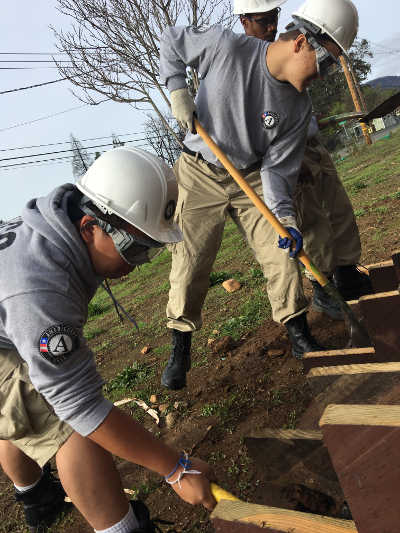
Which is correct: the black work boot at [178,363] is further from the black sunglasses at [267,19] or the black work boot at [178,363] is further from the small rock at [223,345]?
the black sunglasses at [267,19]

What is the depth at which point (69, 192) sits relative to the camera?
6.28ft

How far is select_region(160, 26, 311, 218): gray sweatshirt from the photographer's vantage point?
2.86 m

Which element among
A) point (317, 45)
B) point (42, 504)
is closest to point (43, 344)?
point (42, 504)

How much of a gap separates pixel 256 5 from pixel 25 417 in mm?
Result: 3227

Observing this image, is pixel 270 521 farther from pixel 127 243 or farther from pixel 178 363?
pixel 178 363

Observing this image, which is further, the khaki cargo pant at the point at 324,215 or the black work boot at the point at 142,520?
the khaki cargo pant at the point at 324,215

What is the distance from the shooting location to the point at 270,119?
2.93 m

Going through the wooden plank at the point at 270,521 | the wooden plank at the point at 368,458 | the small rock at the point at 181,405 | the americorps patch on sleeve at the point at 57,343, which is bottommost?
the small rock at the point at 181,405

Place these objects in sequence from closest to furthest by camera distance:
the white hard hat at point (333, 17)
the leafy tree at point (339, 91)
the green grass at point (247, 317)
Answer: the white hard hat at point (333, 17) < the green grass at point (247, 317) < the leafy tree at point (339, 91)

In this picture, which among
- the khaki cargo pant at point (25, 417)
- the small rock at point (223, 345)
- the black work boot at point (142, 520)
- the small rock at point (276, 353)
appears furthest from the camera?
the small rock at point (223, 345)

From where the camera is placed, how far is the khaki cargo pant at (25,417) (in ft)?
6.37

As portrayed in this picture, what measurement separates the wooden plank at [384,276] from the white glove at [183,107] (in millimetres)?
1503

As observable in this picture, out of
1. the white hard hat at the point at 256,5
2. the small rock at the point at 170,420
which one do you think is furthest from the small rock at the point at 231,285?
the white hard hat at the point at 256,5

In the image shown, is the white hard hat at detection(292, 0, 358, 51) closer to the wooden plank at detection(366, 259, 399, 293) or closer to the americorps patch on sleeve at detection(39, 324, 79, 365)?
the wooden plank at detection(366, 259, 399, 293)
